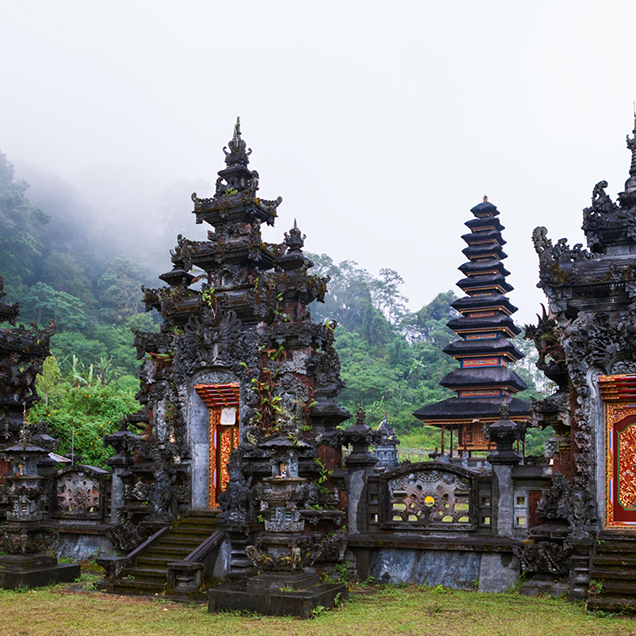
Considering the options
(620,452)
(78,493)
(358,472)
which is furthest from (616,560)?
(78,493)

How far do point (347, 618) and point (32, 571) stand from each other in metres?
6.36

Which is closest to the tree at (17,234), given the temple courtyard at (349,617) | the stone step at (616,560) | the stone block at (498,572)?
the temple courtyard at (349,617)

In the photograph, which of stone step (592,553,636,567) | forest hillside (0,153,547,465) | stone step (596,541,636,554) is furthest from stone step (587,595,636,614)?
forest hillside (0,153,547,465)

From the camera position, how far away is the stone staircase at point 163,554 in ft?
42.5

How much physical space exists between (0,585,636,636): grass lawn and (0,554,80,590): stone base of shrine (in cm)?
46

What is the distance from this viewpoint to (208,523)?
1437 centimetres

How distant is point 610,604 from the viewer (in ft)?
33.7

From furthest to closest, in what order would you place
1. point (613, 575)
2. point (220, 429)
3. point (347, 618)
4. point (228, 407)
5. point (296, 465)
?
point (220, 429), point (228, 407), point (296, 465), point (613, 575), point (347, 618)

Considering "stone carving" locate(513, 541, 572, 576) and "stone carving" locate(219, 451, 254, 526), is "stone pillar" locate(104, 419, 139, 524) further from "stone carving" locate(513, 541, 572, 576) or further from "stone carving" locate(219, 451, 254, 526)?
"stone carving" locate(513, 541, 572, 576)

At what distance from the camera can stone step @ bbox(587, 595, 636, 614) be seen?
10203mm

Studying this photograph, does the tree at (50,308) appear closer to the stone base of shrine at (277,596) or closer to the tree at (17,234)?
the tree at (17,234)

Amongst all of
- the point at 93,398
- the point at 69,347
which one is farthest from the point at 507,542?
the point at 69,347

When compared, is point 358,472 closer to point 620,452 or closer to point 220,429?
point 220,429

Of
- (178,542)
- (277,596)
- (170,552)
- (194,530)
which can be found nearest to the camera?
(277,596)
